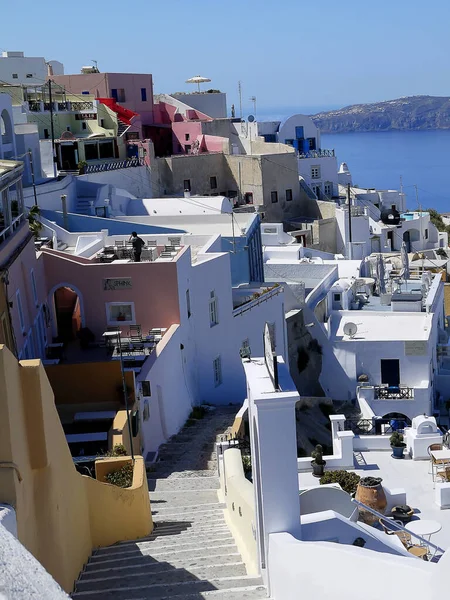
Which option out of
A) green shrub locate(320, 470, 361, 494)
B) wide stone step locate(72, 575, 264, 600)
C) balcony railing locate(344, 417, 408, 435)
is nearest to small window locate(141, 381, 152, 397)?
green shrub locate(320, 470, 361, 494)

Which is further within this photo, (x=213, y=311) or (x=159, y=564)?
(x=213, y=311)

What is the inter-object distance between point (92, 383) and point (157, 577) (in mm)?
7734

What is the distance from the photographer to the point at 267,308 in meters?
25.7

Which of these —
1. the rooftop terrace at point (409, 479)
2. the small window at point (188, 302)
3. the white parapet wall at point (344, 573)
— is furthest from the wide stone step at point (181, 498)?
the small window at point (188, 302)

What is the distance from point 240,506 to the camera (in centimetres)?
1123

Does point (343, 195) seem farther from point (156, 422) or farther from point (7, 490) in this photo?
point (7, 490)

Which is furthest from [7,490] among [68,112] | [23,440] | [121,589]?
[68,112]

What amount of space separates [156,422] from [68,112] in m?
31.2

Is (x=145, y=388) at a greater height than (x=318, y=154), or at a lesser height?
lesser

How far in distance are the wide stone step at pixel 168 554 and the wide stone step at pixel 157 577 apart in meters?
0.30

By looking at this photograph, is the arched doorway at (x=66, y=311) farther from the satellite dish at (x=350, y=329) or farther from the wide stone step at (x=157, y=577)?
the wide stone step at (x=157, y=577)

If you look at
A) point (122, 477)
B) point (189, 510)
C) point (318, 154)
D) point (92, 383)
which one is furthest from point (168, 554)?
point (318, 154)

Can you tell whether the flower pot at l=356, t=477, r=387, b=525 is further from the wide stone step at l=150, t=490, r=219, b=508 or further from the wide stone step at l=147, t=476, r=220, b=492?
the wide stone step at l=147, t=476, r=220, b=492

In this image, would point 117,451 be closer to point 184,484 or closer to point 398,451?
point 184,484
